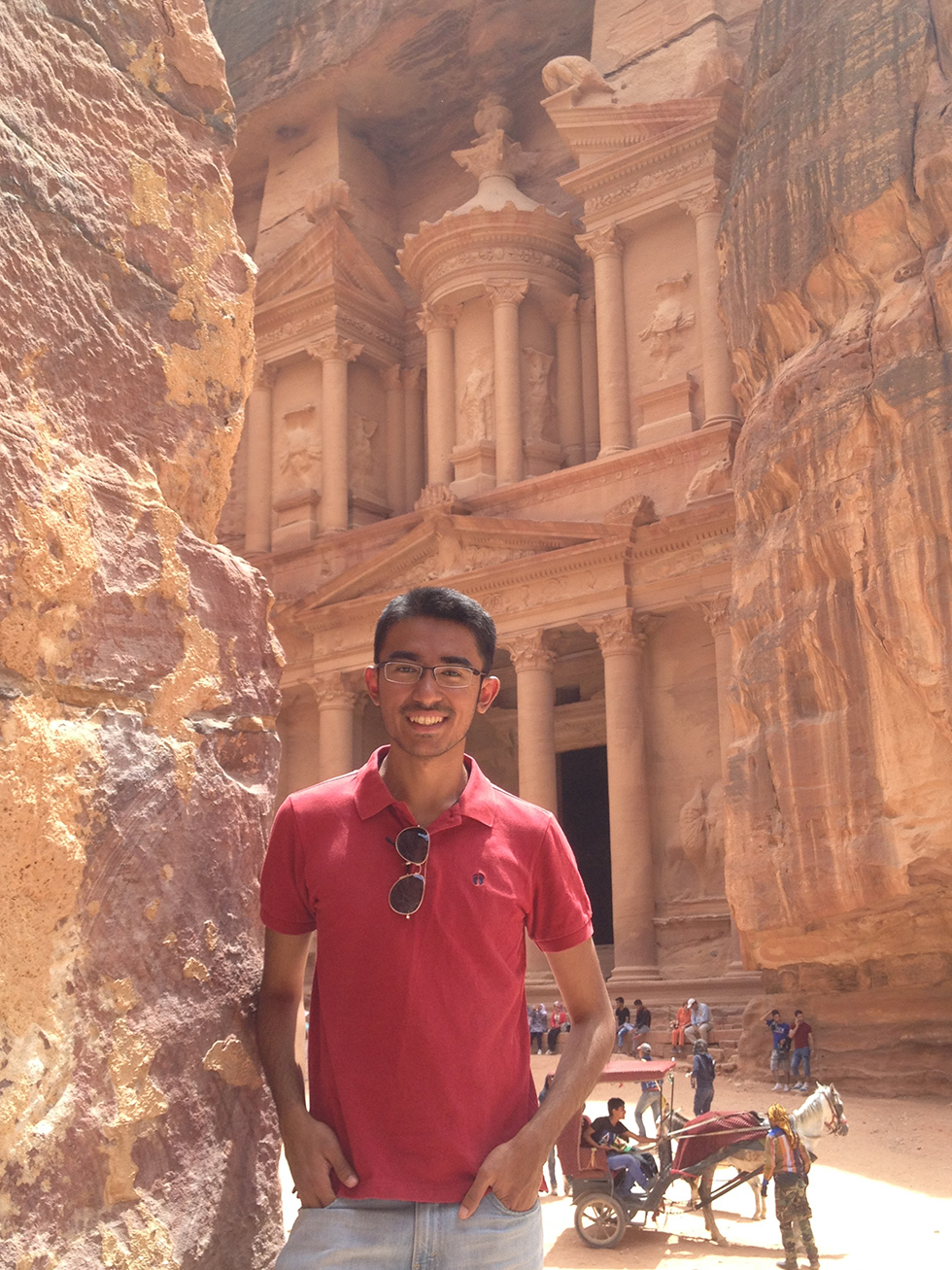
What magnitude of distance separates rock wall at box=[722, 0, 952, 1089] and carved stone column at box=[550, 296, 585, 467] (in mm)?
16100

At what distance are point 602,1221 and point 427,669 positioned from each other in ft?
26.2

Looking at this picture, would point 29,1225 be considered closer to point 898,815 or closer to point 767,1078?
point 898,815

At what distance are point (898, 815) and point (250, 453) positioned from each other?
25.4 metres

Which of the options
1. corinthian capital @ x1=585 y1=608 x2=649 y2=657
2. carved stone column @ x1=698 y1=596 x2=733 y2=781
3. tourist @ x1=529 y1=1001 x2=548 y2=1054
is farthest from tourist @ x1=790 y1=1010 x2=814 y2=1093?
corinthian capital @ x1=585 y1=608 x2=649 y2=657

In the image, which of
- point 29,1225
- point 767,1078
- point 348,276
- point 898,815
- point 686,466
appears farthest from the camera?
point 348,276

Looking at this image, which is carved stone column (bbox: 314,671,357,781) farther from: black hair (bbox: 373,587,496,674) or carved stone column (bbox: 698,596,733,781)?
black hair (bbox: 373,587,496,674)

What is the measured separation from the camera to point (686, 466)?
82.5 feet

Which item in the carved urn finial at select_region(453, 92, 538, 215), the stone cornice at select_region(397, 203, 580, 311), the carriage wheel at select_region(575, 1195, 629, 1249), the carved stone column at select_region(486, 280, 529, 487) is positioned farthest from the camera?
the carved urn finial at select_region(453, 92, 538, 215)

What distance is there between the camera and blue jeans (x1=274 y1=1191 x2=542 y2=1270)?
1.95 metres

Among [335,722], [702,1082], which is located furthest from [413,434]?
[702,1082]

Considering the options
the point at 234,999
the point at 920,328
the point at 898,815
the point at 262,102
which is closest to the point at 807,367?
the point at 920,328

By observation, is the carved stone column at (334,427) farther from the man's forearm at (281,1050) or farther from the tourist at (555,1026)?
the man's forearm at (281,1050)

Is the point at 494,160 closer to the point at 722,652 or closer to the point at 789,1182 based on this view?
the point at 722,652

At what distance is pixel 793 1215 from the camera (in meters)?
8.04
